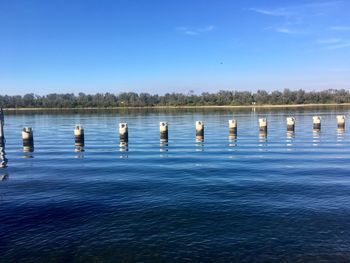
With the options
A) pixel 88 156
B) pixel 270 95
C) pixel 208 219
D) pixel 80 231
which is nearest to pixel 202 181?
pixel 208 219

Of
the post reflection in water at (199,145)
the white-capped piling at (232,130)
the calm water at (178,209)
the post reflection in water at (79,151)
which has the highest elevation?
the white-capped piling at (232,130)

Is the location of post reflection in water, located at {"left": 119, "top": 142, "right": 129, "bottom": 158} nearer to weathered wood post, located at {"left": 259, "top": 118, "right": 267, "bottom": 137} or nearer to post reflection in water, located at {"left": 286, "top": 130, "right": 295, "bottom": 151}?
post reflection in water, located at {"left": 286, "top": 130, "right": 295, "bottom": 151}

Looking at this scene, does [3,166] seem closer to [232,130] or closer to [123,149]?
[123,149]

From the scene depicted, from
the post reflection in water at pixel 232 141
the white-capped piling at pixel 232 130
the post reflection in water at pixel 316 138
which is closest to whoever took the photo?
the post reflection in water at pixel 232 141

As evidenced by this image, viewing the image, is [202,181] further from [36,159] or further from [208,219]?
[36,159]

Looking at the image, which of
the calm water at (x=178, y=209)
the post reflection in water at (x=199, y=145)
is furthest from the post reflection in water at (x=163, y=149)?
the post reflection in water at (x=199, y=145)

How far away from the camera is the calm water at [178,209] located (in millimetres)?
8688

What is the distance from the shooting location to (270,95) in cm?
19225

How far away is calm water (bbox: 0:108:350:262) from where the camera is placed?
8.69 metres

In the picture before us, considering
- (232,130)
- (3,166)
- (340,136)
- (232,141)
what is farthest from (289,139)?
(3,166)

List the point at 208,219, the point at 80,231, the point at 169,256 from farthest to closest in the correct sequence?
the point at 208,219
the point at 80,231
the point at 169,256

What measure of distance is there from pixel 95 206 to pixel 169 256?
4735 millimetres

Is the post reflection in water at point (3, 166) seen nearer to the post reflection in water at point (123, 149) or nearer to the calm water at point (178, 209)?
the calm water at point (178, 209)

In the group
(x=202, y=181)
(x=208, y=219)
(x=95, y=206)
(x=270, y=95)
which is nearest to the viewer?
(x=208, y=219)
